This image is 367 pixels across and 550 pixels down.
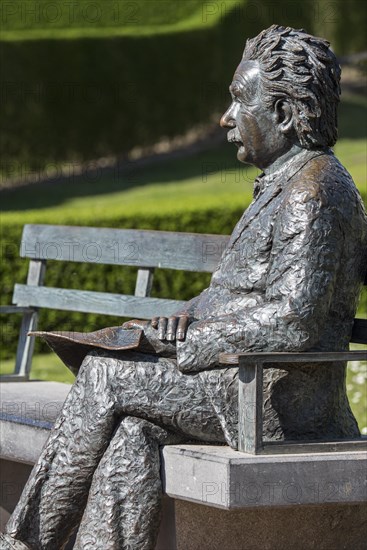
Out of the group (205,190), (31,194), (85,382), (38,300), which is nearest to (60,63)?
(31,194)

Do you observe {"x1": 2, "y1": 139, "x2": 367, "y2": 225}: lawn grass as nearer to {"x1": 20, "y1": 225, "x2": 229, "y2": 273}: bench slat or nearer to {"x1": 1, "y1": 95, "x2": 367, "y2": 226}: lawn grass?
{"x1": 1, "y1": 95, "x2": 367, "y2": 226}: lawn grass

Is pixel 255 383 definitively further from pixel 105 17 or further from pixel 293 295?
pixel 105 17

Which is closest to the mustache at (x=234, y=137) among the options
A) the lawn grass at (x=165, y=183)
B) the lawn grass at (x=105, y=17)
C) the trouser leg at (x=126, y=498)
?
the trouser leg at (x=126, y=498)

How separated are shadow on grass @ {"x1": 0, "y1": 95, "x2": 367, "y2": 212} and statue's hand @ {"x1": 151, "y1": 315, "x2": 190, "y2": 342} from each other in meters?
13.3

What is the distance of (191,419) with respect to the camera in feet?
12.9

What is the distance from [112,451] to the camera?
3.88 metres

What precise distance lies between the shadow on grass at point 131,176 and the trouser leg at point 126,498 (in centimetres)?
1341

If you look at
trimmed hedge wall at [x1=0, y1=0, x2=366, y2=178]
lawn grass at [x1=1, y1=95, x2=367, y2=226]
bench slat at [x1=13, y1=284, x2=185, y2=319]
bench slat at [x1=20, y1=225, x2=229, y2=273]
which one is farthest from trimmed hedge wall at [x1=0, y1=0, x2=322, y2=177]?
bench slat at [x1=13, y1=284, x2=185, y2=319]

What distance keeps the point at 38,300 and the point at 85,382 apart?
241 cm

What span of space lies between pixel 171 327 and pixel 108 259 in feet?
7.59

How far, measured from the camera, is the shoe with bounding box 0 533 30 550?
396cm

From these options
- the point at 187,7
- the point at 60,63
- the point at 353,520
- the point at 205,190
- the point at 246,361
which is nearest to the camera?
the point at 246,361

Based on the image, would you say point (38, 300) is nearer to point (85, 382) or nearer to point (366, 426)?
point (366, 426)

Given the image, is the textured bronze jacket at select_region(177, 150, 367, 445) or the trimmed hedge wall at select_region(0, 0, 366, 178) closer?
the textured bronze jacket at select_region(177, 150, 367, 445)
